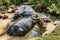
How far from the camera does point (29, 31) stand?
810 cm

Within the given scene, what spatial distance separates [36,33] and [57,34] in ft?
6.95

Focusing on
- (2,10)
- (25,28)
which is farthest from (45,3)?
(25,28)

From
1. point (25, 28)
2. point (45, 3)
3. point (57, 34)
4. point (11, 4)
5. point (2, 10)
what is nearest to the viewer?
point (57, 34)

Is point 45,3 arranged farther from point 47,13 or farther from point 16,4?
point 16,4

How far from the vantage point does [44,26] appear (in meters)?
8.66

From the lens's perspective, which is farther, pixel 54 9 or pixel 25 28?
pixel 54 9

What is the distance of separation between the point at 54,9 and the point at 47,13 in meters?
0.51

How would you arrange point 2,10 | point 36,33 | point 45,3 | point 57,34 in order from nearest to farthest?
point 57,34, point 36,33, point 45,3, point 2,10

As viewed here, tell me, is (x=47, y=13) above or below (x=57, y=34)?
below

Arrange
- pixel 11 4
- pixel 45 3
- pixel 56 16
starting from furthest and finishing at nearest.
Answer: pixel 11 4 → pixel 45 3 → pixel 56 16

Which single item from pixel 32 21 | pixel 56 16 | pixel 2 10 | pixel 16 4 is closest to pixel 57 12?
pixel 56 16

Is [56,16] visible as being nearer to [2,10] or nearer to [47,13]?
[47,13]

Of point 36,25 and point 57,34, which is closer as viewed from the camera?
point 57,34

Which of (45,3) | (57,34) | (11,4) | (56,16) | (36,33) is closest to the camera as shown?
(57,34)
